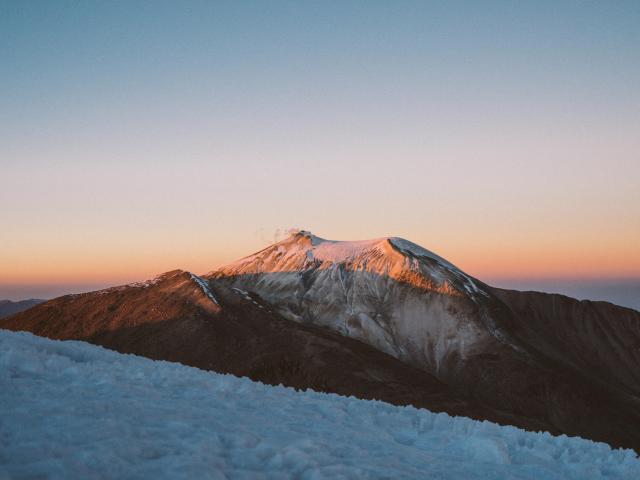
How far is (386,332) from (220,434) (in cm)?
7433

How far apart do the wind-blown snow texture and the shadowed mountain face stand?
42.0 meters

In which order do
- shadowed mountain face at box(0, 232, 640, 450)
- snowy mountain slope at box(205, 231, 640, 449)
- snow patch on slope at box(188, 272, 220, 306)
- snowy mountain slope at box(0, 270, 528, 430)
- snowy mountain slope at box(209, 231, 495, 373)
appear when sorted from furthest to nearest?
snowy mountain slope at box(209, 231, 495, 373), snow patch on slope at box(188, 272, 220, 306), snowy mountain slope at box(205, 231, 640, 449), shadowed mountain face at box(0, 232, 640, 450), snowy mountain slope at box(0, 270, 528, 430)

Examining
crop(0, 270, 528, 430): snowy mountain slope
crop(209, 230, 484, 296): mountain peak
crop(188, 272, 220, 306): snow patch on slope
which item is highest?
crop(209, 230, 484, 296): mountain peak

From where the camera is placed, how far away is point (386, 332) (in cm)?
8019

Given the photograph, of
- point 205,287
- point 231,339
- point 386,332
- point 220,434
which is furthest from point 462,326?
point 220,434

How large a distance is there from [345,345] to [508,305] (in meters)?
36.2

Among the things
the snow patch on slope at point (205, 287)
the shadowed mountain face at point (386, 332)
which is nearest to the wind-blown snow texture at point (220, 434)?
the shadowed mountain face at point (386, 332)

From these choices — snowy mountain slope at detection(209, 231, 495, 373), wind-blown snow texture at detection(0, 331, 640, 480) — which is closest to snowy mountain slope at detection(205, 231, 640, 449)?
snowy mountain slope at detection(209, 231, 495, 373)

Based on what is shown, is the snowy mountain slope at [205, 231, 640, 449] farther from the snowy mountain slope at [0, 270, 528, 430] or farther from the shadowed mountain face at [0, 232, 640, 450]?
the snowy mountain slope at [0, 270, 528, 430]

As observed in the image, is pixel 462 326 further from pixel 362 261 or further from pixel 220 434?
pixel 220 434

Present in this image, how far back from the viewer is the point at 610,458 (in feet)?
31.9

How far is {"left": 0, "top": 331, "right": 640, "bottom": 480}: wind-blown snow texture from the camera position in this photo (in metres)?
5.80

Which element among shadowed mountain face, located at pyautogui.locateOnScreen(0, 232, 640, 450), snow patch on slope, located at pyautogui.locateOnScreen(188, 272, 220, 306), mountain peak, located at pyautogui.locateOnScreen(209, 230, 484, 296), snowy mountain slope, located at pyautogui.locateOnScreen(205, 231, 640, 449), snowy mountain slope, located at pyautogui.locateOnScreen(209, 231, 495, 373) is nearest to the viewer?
shadowed mountain face, located at pyautogui.locateOnScreen(0, 232, 640, 450)

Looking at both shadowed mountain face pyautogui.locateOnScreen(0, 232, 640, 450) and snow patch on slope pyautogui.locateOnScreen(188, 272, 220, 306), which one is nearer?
shadowed mountain face pyautogui.locateOnScreen(0, 232, 640, 450)
